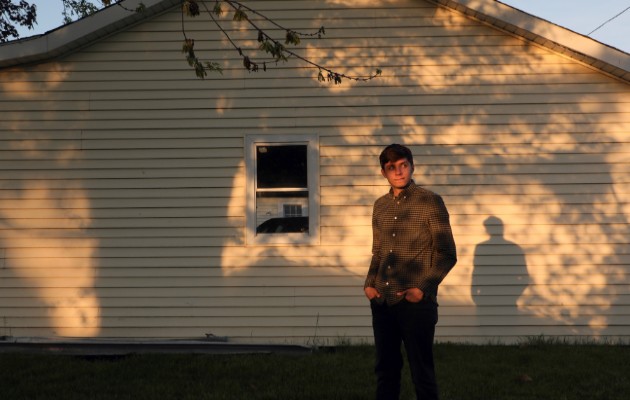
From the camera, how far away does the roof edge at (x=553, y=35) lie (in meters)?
9.56

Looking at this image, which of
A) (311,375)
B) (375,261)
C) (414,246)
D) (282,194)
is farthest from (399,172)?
(282,194)

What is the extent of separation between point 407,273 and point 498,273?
5.05 m

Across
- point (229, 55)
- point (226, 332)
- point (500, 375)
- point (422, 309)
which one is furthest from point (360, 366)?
point (229, 55)

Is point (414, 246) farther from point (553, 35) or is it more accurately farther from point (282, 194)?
point (553, 35)

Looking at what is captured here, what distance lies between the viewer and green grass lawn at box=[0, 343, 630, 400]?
739 cm

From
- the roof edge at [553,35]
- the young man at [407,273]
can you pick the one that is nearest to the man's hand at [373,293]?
the young man at [407,273]

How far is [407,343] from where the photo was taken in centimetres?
526

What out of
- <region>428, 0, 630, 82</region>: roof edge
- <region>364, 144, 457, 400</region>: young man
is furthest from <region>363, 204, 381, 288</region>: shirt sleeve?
<region>428, 0, 630, 82</region>: roof edge

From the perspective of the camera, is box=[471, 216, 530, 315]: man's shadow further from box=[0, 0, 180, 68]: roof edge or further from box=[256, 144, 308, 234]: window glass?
box=[0, 0, 180, 68]: roof edge

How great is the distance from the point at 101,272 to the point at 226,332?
66.0 inches

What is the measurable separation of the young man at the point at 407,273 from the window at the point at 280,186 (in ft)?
15.2

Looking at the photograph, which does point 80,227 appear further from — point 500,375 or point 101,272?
point 500,375

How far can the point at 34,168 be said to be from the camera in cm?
1027

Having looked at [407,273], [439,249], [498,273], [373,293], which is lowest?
[498,273]
